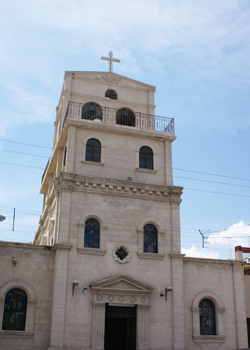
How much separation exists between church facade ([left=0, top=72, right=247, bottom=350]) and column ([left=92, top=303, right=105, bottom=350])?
50 mm

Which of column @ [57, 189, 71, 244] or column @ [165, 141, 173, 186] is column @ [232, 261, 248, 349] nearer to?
column @ [165, 141, 173, 186]

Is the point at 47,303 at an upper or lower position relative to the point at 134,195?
lower

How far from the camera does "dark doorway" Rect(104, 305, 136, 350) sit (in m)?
21.5

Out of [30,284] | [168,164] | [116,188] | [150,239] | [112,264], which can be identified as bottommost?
[30,284]

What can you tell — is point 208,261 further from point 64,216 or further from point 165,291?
point 64,216

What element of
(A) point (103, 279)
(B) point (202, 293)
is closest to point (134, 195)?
(A) point (103, 279)

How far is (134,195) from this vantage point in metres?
23.7

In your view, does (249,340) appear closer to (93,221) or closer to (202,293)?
(202,293)

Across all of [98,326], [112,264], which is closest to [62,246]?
[112,264]

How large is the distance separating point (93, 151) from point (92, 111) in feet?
11.4

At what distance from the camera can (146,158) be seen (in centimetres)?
2514

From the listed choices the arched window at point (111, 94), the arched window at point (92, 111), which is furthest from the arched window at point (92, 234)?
the arched window at point (111, 94)

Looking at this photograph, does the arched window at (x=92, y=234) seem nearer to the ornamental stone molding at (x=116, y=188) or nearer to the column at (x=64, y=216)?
the column at (x=64, y=216)

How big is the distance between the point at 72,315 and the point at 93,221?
4.93 metres
